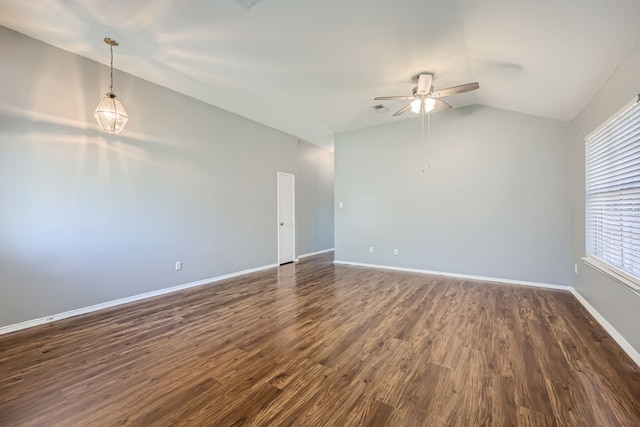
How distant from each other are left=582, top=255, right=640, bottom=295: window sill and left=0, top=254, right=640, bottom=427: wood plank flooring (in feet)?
1.96

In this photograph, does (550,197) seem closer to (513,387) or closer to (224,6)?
(513,387)

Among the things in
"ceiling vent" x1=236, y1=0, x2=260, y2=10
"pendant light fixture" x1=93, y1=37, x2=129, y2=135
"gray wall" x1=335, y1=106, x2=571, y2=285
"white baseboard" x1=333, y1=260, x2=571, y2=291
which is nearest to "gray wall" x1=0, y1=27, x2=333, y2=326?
"pendant light fixture" x1=93, y1=37, x2=129, y2=135

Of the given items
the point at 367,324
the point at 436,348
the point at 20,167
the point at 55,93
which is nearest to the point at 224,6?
the point at 55,93

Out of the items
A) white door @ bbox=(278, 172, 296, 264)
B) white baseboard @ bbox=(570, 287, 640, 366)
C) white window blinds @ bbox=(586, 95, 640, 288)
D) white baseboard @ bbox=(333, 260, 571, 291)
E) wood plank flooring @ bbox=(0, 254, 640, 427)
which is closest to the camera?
wood plank flooring @ bbox=(0, 254, 640, 427)

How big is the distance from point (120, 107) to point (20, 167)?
1243 mm

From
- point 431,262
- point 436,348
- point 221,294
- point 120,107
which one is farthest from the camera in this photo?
point 431,262

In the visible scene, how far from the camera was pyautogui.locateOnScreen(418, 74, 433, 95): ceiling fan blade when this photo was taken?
3.53 metres

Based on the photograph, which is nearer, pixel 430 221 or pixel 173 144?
pixel 173 144

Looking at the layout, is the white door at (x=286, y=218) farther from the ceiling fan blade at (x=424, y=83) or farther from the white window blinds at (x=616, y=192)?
the white window blinds at (x=616, y=192)

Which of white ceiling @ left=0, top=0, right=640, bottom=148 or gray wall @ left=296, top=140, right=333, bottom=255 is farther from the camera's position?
gray wall @ left=296, top=140, right=333, bottom=255

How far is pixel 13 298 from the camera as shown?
A: 9.39ft

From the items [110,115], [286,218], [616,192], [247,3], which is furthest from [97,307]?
[616,192]

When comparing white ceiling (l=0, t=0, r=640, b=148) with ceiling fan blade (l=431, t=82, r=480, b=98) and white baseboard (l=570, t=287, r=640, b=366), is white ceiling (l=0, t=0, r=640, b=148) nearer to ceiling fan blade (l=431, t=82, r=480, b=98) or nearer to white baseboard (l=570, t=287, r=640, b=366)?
ceiling fan blade (l=431, t=82, r=480, b=98)

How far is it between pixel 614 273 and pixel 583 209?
136 centimetres
